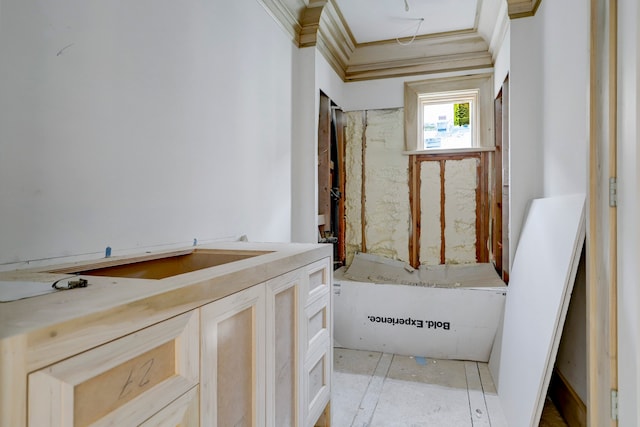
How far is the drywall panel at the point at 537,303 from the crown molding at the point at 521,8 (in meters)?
1.28

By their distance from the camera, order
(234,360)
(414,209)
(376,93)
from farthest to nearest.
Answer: (376,93)
(414,209)
(234,360)

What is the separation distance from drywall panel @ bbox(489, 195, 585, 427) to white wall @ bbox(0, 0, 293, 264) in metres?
1.60

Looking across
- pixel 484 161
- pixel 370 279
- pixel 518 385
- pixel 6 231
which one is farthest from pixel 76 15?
pixel 484 161

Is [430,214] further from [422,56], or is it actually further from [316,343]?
[316,343]

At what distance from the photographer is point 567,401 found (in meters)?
1.92

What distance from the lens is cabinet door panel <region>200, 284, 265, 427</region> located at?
82cm

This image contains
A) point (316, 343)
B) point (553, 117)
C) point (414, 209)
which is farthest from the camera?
point (414, 209)

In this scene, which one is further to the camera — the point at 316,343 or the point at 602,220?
Result: the point at 316,343

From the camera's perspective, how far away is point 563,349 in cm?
208

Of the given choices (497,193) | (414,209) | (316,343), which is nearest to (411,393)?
(316,343)

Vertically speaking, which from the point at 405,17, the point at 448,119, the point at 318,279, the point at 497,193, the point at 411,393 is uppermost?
the point at 405,17

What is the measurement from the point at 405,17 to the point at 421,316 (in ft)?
7.90

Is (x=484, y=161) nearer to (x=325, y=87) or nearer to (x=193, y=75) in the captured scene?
(x=325, y=87)

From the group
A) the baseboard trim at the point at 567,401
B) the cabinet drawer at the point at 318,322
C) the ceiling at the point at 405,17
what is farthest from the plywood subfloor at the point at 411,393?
the ceiling at the point at 405,17
